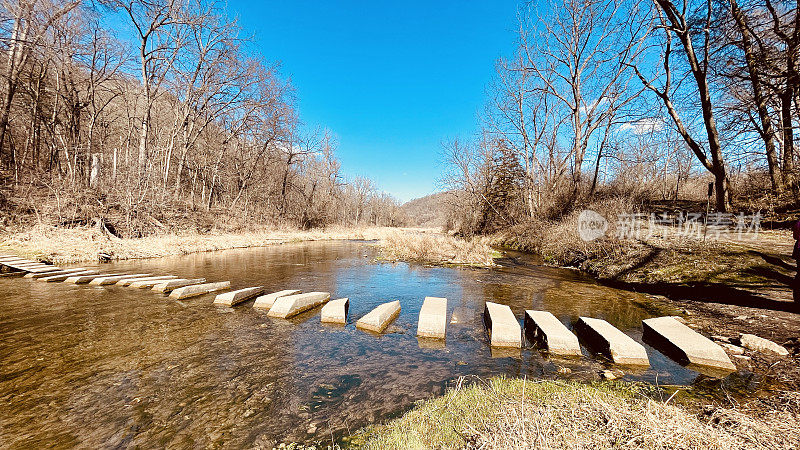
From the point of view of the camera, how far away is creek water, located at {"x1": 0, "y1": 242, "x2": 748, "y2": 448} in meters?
2.26

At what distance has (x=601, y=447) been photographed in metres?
1.56

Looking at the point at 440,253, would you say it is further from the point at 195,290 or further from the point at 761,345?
the point at 761,345

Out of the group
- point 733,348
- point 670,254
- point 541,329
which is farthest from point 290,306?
point 670,254

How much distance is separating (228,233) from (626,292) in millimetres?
21734

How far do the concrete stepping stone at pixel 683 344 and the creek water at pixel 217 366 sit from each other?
0.18 m

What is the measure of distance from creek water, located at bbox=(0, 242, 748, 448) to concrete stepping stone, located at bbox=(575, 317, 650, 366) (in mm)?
180

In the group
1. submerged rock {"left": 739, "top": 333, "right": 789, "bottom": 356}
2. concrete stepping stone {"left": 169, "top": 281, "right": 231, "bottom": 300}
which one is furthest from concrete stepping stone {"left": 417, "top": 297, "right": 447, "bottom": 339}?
concrete stepping stone {"left": 169, "top": 281, "right": 231, "bottom": 300}

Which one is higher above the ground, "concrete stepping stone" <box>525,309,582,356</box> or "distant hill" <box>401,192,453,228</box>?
"distant hill" <box>401,192,453,228</box>

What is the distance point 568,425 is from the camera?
5.85ft

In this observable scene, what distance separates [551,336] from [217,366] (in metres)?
3.95

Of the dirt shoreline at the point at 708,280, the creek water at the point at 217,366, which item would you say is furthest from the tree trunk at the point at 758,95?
the creek water at the point at 217,366

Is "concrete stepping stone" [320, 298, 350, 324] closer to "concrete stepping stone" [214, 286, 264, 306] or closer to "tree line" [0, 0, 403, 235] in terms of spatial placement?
"concrete stepping stone" [214, 286, 264, 306]

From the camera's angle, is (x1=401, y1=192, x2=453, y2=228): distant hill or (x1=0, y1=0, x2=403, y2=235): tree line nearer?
(x1=0, y1=0, x2=403, y2=235): tree line

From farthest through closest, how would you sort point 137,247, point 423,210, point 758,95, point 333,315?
point 423,210 < point 137,247 < point 758,95 < point 333,315
